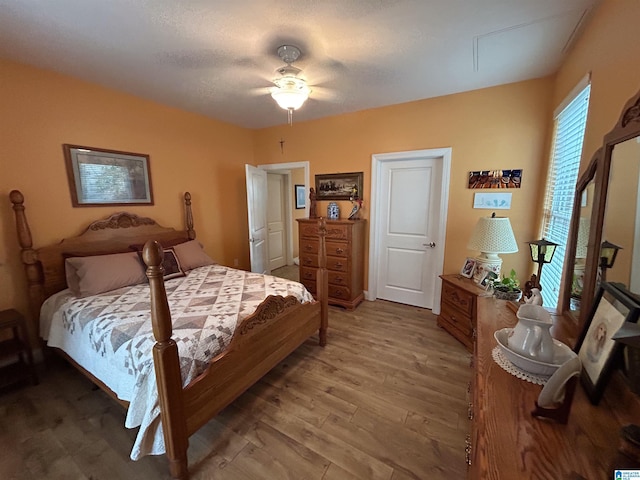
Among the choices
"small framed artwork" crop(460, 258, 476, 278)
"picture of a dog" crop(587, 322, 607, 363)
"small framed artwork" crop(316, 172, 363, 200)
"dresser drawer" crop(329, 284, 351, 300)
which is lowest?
"dresser drawer" crop(329, 284, 351, 300)

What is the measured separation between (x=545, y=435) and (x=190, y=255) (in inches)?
123

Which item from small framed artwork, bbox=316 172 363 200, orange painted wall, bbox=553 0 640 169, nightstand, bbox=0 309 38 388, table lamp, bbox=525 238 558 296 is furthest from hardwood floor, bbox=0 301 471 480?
small framed artwork, bbox=316 172 363 200

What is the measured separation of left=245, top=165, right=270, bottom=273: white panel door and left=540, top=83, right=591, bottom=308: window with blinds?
3.20m

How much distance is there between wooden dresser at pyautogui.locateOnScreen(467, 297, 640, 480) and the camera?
0.63 metres

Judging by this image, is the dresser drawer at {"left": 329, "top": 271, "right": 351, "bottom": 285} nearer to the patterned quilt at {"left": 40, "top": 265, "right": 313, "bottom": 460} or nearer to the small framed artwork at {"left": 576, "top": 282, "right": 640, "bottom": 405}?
the patterned quilt at {"left": 40, "top": 265, "right": 313, "bottom": 460}

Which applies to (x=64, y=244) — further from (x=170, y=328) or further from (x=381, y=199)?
(x=381, y=199)

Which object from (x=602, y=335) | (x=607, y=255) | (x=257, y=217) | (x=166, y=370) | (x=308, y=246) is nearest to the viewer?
(x=602, y=335)

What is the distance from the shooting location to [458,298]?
260cm

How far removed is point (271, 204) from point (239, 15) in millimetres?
3700

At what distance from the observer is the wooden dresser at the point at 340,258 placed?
3311mm

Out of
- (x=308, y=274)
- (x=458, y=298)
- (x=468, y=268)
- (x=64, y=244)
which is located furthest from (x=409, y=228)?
(x=64, y=244)

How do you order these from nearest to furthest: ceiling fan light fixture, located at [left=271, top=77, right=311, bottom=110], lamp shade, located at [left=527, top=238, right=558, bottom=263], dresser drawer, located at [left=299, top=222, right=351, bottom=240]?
1. lamp shade, located at [left=527, top=238, right=558, bottom=263]
2. ceiling fan light fixture, located at [left=271, top=77, right=311, bottom=110]
3. dresser drawer, located at [left=299, top=222, right=351, bottom=240]

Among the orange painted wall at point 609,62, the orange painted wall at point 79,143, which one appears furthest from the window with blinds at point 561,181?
the orange painted wall at point 79,143

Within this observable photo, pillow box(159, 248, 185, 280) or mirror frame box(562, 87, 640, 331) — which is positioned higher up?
mirror frame box(562, 87, 640, 331)
